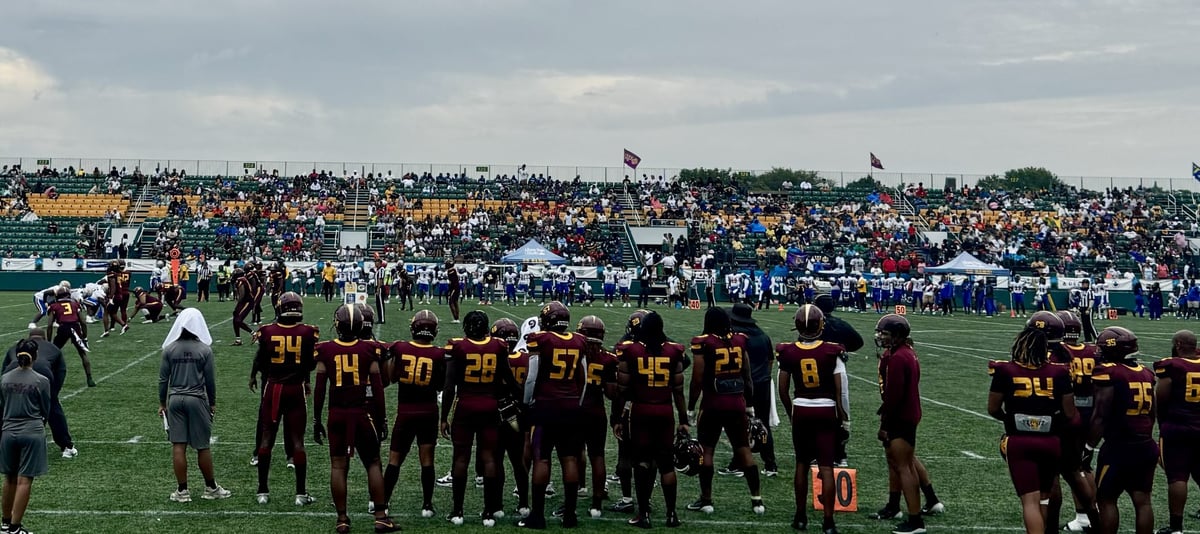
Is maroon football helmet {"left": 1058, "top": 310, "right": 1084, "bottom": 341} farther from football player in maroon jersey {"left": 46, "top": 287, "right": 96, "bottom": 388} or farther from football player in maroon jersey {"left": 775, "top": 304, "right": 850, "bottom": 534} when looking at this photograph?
football player in maroon jersey {"left": 46, "top": 287, "right": 96, "bottom": 388}

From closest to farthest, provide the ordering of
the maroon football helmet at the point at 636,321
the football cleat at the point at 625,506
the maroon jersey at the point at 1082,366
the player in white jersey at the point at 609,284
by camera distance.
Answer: the maroon jersey at the point at 1082,366 < the maroon football helmet at the point at 636,321 < the football cleat at the point at 625,506 < the player in white jersey at the point at 609,284

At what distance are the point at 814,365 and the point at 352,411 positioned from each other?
12.0 feet

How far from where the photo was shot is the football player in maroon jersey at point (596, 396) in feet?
29.7

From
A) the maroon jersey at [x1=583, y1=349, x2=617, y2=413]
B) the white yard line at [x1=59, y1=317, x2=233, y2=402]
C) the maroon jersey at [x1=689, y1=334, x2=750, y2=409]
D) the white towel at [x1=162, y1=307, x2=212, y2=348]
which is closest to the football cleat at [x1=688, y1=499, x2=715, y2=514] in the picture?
the maroon jersey at [x1=689, y1=334, x2=750, y2=409]

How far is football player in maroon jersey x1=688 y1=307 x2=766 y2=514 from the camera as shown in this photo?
9.33 m

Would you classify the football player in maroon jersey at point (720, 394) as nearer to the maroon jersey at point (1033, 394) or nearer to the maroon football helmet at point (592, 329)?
the maroon football helmet at point (592, 329)

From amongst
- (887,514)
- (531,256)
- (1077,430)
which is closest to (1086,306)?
(531,256)

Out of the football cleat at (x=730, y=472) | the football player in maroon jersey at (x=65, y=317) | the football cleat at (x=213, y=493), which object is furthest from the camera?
the football player in maroon jersey at (x=65, y=317)

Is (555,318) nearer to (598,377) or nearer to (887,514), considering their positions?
(598,377)

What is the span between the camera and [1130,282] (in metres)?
46.8

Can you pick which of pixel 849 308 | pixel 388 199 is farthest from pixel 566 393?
pixel 388 199

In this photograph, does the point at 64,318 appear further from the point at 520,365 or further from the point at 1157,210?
the point at 1157,210

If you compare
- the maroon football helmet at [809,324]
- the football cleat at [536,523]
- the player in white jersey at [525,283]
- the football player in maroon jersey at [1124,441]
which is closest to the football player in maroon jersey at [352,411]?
the football cleat at [536,523]

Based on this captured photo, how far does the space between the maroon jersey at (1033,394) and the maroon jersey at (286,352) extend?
5.58m
